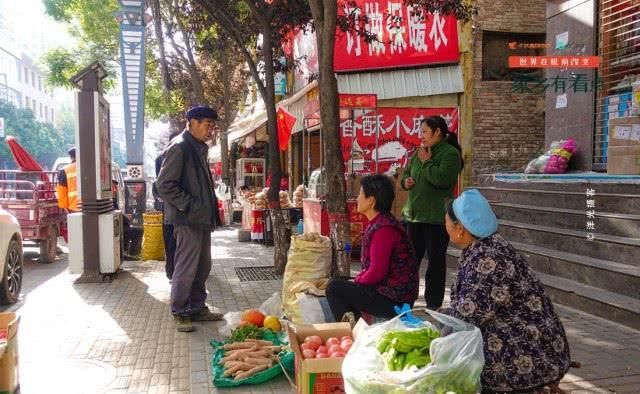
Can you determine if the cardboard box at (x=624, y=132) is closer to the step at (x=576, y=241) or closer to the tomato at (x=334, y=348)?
the step at (x=576, y=241)

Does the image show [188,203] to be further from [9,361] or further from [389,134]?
[389,134]

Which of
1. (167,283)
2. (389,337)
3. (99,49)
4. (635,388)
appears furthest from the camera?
(99,49)

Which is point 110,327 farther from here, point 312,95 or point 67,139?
point 67,139

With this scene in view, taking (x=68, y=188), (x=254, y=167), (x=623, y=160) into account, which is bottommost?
(x=68, y=188)

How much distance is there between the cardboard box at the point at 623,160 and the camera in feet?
24.5

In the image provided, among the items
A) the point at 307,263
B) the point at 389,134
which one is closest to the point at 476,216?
the point at 307,263

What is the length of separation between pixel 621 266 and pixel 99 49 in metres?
20.0

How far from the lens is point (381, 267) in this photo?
3.75 m

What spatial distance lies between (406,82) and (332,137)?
26.8 feet

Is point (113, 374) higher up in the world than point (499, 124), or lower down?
lower down

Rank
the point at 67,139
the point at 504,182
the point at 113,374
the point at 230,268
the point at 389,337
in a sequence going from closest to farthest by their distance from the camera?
the point at 389,337 → the point at 113,374 → the point at 230,268 → the point at 504,182 → the point at 67,139

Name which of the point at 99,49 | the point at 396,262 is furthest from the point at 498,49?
the point at 99,49

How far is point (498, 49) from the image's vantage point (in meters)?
12.8

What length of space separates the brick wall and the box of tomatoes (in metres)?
9.76
